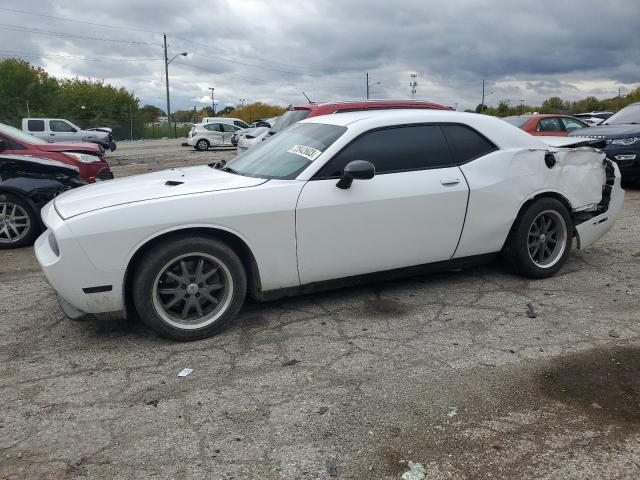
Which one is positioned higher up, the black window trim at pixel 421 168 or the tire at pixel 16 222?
the black window trim at pixel 421 168

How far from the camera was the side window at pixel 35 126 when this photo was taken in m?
22.5

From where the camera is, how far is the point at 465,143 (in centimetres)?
434

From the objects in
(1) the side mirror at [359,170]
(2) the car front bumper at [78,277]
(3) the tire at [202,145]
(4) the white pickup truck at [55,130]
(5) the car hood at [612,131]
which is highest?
(4) the white pickup truck at [55,130]

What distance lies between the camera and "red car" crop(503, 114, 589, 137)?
1213cm

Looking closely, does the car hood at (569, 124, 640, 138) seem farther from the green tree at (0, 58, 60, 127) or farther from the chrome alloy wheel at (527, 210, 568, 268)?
the green tree at (0, 58, 60, 127)

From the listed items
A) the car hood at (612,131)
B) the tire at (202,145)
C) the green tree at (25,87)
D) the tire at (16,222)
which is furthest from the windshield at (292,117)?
the green tree at (25,87)

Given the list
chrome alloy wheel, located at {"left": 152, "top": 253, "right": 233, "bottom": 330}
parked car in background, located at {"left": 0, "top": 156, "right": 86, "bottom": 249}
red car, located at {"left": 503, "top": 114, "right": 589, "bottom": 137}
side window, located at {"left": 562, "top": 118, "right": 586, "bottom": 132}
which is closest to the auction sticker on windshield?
chrome alloy wheel, located at {"left": 152, "top": 253, "right": 233, "bottom": 330}

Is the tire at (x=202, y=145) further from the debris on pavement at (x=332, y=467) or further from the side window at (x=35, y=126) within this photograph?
the debris on pavement at (x=332, y=467)

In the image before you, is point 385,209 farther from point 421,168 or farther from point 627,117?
point 627,117

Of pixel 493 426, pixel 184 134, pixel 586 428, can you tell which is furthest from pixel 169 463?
pixel 184 134

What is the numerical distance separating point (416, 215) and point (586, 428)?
1900 millimetres

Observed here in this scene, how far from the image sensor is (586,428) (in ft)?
8.38

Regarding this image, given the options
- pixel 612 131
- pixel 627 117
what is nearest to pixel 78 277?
pixel 612 131

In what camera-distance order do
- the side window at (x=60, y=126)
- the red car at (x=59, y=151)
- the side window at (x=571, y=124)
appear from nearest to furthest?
the red car at (x=59, y=151), the side window at (x=571, y=124), the side window at (x=60, y=126)
